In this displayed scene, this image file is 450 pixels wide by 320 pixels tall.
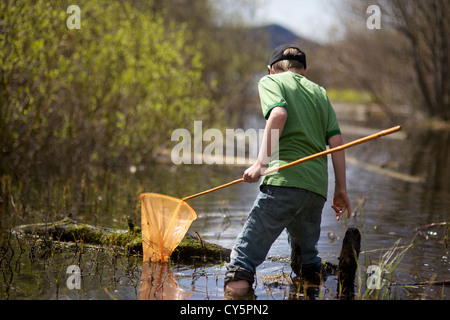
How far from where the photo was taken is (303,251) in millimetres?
4199

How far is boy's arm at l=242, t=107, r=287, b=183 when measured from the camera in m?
3.78

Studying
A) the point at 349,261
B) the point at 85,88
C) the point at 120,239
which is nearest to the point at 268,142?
the point at 349,261

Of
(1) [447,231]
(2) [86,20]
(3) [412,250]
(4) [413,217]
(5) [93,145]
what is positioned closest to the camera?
(3) [412,250]

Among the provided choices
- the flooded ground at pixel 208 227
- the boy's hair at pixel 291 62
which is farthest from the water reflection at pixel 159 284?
the boy's hair at pixel 291 62

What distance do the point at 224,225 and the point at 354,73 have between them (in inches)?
885

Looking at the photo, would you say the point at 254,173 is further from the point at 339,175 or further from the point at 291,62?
the point at 291,62

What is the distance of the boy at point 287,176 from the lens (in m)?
3.88

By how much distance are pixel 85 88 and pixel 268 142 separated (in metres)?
5.88

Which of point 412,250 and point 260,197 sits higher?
point 260,197

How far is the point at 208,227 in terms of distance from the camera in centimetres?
611
